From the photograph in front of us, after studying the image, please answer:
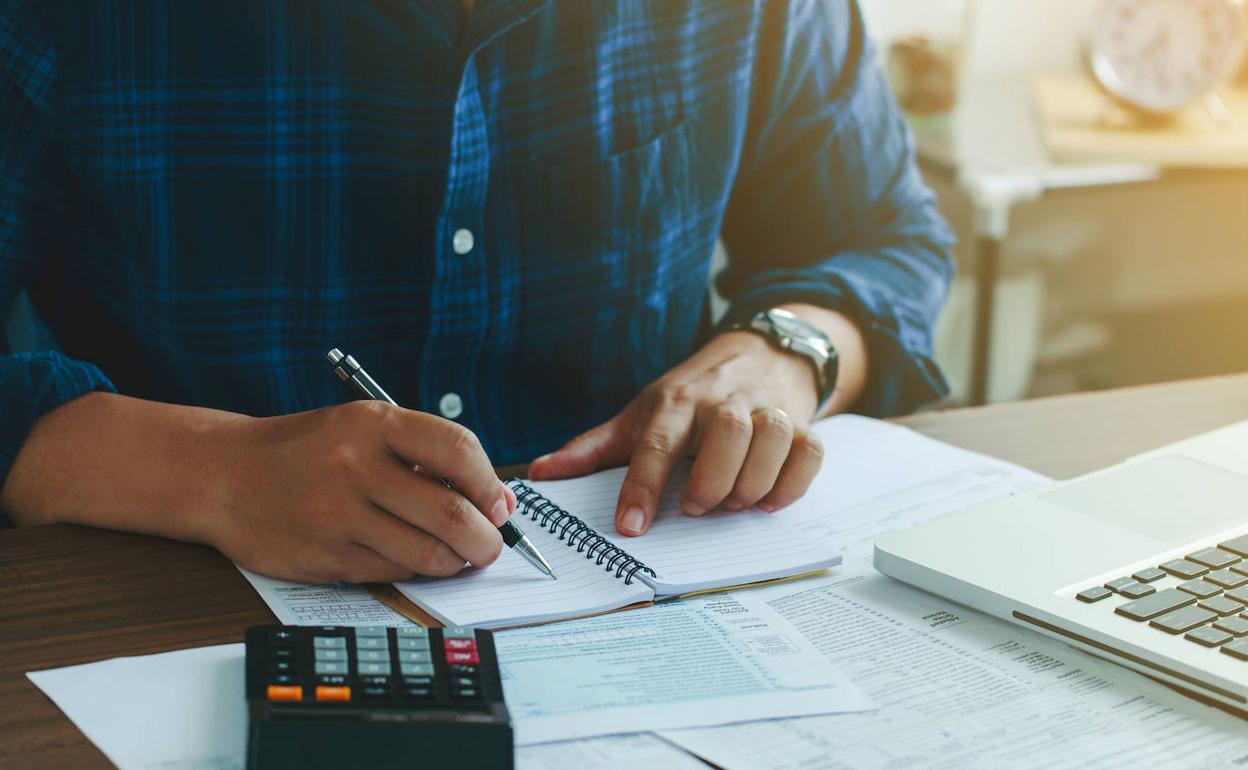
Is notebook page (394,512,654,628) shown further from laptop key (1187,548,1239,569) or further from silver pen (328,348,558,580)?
laptop key (1187,548,1239,569)

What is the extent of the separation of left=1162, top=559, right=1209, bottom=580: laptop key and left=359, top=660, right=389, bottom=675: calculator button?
0.41 meters

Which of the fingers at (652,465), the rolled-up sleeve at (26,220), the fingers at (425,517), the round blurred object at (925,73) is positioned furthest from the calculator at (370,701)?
the round blurred object at (925,73)

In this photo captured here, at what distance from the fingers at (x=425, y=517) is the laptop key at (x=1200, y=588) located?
1.20ft

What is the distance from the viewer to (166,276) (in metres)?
0.96

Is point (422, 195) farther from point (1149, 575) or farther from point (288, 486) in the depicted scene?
point (1149, 575)

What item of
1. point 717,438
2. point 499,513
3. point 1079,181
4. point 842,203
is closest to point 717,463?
point 717,438

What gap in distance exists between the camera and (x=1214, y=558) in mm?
684

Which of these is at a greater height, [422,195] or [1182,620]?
[422,195]

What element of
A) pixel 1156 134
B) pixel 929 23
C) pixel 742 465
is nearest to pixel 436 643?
pixel 742 465

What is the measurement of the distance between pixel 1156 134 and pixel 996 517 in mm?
1699

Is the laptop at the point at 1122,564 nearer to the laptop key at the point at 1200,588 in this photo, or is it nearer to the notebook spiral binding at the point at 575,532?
the laptop key at the point at 1200,588

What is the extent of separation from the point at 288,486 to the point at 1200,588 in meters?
0.49

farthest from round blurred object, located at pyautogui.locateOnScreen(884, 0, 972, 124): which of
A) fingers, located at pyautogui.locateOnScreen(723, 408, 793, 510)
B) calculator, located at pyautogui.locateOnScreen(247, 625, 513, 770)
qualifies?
calculator, located at pyautogui.locateOnScreen(247, 625, 513, 770)

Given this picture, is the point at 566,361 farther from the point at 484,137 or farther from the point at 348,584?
the point at 348,584
